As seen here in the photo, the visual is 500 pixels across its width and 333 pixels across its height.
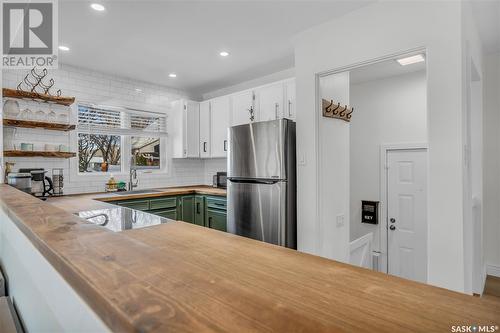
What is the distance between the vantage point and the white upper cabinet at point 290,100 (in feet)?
10.9

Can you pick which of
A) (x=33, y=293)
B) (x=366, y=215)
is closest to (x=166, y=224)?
(x=33, y=293)

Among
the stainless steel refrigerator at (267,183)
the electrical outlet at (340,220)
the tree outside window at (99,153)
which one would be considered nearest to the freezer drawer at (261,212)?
the stainless steel refrigerator at (267,183)

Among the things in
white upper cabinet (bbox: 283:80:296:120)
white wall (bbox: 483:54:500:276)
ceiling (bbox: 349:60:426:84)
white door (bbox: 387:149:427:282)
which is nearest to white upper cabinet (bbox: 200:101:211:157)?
white upper cabinet (bbox: 283:80:296:120)

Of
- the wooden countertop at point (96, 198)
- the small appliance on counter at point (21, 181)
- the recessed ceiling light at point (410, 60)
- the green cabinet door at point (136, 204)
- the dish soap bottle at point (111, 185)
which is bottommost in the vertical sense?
the green cabinet door at point (136, 204)

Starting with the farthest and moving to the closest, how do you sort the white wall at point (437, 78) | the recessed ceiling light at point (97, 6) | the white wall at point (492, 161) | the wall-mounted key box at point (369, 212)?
the wall-mounted key box at point (369, 212)
the white wall at point (492, 161)
the recessed ceiling light at point (97, 6)
the white wall at point (437, 78)

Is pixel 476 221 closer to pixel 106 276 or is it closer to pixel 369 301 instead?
pixel 369 301

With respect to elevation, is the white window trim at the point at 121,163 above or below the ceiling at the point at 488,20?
below

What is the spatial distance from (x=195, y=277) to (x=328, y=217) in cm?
237

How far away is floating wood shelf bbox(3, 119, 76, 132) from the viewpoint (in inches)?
121

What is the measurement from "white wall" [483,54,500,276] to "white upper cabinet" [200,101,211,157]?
12.3ft

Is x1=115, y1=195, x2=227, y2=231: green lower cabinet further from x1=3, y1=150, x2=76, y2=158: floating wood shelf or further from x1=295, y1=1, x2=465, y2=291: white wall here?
x1=295, y1=1, x2=465, y2=291: white wall

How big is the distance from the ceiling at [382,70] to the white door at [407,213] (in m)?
1.06

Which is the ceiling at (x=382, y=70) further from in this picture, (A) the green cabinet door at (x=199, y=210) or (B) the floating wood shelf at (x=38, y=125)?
(B) the floating wood shelf at (x=38, y=125)

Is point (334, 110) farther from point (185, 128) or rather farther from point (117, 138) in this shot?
point (117, 138)
